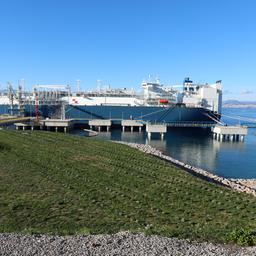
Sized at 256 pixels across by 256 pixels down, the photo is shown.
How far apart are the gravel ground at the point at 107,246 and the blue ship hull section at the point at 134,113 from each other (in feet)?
183

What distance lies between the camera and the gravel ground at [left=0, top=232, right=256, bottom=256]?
593 cm

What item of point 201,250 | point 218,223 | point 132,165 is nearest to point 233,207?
point 218,223

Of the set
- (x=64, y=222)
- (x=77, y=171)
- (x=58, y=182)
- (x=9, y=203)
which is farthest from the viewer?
(x=77, y=171)

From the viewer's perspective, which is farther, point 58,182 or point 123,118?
point 123,118

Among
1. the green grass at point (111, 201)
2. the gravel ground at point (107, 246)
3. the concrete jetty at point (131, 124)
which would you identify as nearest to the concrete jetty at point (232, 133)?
the concrete jetty at point (131, 124)

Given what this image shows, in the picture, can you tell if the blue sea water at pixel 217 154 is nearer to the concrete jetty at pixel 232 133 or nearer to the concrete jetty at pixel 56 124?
the concrete jetty at pixel 232 133

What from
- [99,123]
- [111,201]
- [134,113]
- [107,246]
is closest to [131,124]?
[99,123]

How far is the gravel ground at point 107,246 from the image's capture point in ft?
19.4

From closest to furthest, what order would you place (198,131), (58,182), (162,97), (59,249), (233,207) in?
(59,249), (233,207), (58,182), (198,131), (162,97)

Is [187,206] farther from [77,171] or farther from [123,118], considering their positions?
[123,118]

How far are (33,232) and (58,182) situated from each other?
20.2 feet

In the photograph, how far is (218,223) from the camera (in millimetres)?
9094

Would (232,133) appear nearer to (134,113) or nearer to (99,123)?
(134,113)

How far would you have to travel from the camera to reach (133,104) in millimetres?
68062
